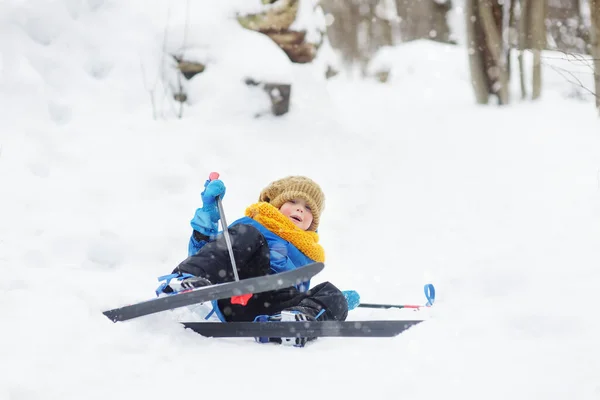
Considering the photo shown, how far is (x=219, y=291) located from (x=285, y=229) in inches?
42.6

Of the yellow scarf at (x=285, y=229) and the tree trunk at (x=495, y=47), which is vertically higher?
the tree trunk at (x=495, y=47)

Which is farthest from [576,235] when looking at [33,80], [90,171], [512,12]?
[512,12]

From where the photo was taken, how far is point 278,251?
393 centimetres

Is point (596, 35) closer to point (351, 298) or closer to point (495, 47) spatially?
point (495, 47)

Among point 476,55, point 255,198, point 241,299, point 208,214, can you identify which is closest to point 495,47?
point 476,55

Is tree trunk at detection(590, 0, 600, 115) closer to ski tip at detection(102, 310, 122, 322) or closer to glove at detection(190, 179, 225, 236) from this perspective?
glove at detection(190, 179, 225, 236)

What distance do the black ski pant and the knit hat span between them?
48 centimetres

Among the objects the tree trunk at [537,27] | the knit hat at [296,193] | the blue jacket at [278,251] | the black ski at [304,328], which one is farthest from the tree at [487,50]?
the black ski at [304,328]

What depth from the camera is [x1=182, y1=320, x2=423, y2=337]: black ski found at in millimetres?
3141

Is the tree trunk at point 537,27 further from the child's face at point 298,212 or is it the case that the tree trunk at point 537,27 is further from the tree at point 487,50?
the child's face at point 298,212

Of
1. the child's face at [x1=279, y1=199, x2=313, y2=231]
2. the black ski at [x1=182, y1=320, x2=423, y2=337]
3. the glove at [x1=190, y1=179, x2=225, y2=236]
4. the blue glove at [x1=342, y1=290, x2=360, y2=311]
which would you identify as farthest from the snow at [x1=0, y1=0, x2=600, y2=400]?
the child's face at [x1=279, y1=199, x2=313, y2=231]

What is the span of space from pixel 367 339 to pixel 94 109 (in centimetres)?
Result: 440

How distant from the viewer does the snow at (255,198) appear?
8.32 feet

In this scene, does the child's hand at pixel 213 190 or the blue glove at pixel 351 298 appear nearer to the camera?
the child's hand at pixel 213 190
